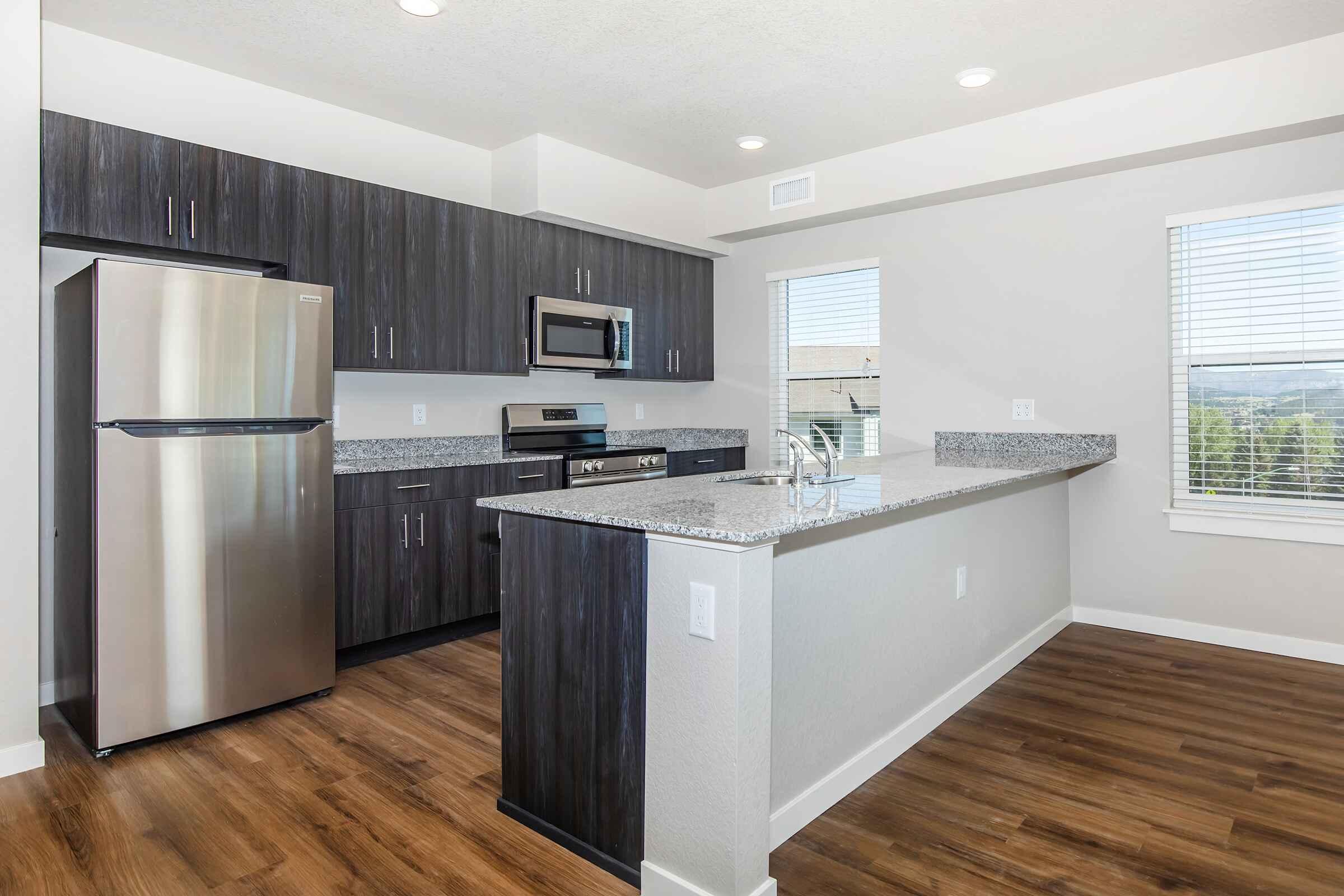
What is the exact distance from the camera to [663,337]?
5148 millimetres

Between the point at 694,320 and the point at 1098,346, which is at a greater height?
Result: the point at 694,320

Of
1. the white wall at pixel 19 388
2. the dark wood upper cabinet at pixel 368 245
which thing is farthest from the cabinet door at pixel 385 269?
the white wall at pixel 19 388

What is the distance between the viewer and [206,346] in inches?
105

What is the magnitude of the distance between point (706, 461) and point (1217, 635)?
9.33 ft

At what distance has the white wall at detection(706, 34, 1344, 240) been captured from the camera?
126 inches

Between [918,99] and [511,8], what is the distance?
74.7 inches

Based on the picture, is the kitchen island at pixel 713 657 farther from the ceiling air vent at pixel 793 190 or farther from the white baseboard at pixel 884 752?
the ceiling air vent at pixel 793 190

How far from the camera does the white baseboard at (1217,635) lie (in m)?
3.43

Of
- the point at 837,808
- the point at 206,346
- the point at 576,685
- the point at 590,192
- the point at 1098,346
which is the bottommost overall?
the point at 837,808

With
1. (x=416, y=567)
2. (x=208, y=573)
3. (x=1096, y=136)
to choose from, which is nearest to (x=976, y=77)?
(x=1096, y=136)

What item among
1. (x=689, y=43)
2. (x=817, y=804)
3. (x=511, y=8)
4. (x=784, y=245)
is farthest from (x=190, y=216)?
(x=784, y=245)

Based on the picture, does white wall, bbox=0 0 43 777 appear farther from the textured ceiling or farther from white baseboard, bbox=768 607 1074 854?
white baseboard, bbox=768 607 1074 854

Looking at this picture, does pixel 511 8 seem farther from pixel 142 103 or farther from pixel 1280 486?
pixel 1280 486

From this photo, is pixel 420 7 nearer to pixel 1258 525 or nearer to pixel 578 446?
pixel 578 446
